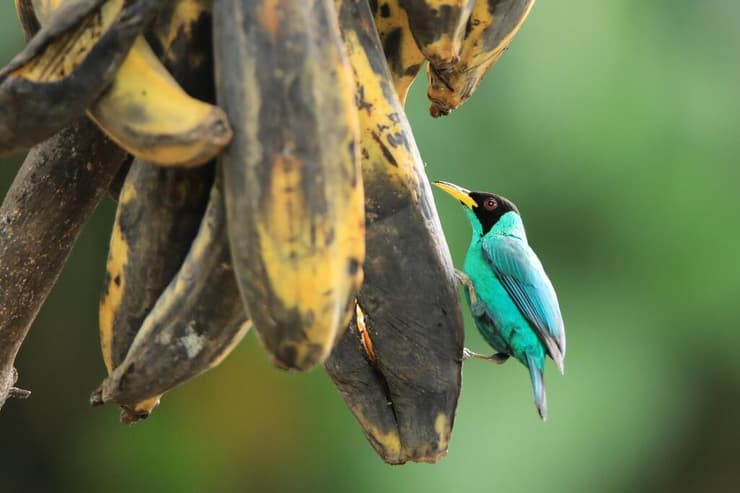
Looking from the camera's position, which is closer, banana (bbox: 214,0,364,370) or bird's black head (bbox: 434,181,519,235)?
banana (bbox: 214,0,364,370)

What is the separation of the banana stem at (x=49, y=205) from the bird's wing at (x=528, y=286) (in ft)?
2.60

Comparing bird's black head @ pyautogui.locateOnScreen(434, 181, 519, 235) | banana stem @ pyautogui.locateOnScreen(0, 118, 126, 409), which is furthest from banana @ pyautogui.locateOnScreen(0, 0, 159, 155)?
bird's black head @ pyautogui.locateOnScreen(434, 181, 519, 235)

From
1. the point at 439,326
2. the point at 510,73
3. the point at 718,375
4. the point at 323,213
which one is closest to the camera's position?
the point at 323,213

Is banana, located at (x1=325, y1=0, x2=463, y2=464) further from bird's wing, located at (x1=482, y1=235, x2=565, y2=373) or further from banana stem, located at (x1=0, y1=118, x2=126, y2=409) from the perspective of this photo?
bird's wing, located at (x1=482, y1=235, x2=565, y2=373)

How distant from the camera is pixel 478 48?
63 cm

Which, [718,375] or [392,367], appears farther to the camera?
[718,375]

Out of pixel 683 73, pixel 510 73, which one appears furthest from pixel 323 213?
pixel 683 73

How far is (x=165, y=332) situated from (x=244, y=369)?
170cm

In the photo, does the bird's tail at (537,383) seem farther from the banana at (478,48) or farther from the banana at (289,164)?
the banana at (289,164)

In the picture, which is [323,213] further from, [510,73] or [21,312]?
[510,73]

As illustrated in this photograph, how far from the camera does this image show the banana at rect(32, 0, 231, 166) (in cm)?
45

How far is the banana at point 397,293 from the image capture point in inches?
22.2

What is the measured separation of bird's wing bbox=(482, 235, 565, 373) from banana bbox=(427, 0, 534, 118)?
70cm

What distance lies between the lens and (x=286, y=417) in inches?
87.2
